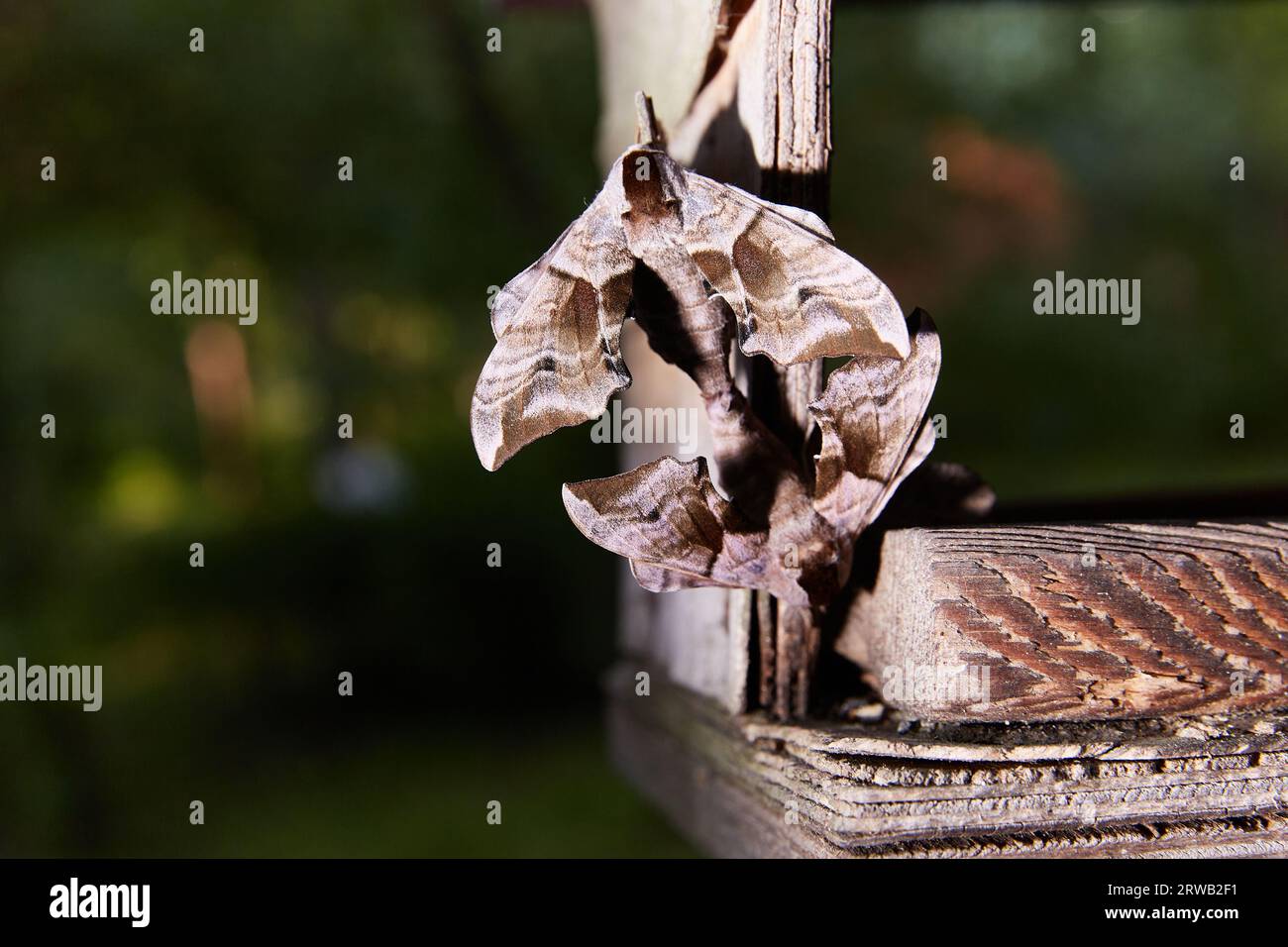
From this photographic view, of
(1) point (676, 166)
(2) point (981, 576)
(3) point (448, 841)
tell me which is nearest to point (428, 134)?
(3) point (448, 841)

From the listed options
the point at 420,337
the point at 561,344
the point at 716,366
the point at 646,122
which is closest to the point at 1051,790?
the point at 716,366

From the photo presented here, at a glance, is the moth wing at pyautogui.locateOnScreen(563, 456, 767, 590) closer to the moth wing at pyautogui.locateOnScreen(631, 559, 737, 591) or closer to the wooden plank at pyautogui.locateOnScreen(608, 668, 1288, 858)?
the moth wing at pyautogui.locateOnScreen(631, 559, 737, 591)

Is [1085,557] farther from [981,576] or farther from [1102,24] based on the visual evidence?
[1102,24]

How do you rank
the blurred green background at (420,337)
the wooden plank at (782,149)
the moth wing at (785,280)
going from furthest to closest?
the blurred green background at (420,337)
the wooden plank at (782,149)
the moth wing at (785,280)

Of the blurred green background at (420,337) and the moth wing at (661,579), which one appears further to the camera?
the blurred green background at (420,337)

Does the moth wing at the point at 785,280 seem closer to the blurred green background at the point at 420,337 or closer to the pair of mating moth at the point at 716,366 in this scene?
the pair of mating moth at the point at 716,366

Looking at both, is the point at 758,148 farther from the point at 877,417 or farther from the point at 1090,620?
the point at 1090,620

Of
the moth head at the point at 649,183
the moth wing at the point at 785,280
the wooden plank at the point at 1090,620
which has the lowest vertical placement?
the wooden plank at the point at 1090,620

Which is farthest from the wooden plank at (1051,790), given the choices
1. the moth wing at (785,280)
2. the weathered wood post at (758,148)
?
the moth wing at (785,280)
